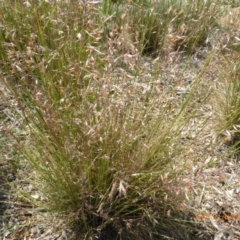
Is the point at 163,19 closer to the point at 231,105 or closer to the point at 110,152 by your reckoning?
the point at 231,105

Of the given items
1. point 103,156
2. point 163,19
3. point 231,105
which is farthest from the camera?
point 163,19

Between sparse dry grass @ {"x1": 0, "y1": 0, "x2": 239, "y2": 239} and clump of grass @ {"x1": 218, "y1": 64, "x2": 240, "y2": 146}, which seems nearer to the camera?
sparse dry grass @ {"x1": 0, "y1": 0, "x2": 239, "y2": 239}

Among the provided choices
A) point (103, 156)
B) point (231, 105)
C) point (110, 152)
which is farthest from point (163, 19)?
point (103, 156)

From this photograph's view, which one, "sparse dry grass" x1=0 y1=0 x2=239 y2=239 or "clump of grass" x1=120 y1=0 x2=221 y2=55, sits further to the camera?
"clump of grass" x1=120 y1=0 x2=221 y2=55

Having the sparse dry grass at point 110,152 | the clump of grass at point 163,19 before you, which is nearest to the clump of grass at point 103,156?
the sparse dry grass at point 110,152

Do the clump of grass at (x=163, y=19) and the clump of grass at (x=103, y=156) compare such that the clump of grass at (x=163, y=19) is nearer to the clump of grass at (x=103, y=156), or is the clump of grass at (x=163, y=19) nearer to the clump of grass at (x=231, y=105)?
the clump of grass at (x=231, y=105)

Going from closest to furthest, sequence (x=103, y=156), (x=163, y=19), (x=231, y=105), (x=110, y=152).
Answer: (x=103, y=156) → (x=110, y=152) → (x=231, y=105) → (x=163, y=19)

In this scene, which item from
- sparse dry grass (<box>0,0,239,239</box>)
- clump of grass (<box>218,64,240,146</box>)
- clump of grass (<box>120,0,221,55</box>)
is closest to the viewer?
sparse dry grass (<box>0,0,239,239</box>)

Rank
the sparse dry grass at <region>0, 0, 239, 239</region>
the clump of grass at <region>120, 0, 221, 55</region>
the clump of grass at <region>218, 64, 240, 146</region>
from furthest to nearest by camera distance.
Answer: the clump of grass at <region>120, 0, 221, 55</region> < the clump of grass at <region>218, 64, 240, 146</region> < the sparse dry grass at <region>0, 0, 239, 239</region>

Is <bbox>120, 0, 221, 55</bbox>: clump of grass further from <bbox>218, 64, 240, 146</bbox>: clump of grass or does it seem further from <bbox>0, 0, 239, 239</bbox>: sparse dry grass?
<bbox>0, 0, 239, 239</bbox>: sparse dry grass

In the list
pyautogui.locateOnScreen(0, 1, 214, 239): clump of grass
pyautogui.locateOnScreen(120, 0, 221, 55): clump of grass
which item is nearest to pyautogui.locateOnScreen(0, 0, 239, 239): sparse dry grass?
pyautogui.locateOnScreen(0, 1, 214, 239): clump of grass

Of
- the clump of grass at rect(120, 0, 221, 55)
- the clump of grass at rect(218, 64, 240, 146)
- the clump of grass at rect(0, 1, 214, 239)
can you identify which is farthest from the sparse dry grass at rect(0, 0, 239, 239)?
the clump of grass at rect(120, 0, 221, 55)

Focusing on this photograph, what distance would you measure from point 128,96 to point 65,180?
447 millimetres

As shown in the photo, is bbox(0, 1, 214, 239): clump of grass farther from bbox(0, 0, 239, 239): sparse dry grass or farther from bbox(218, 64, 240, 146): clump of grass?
bbox(218, 64, 240, 146): clump of grass
